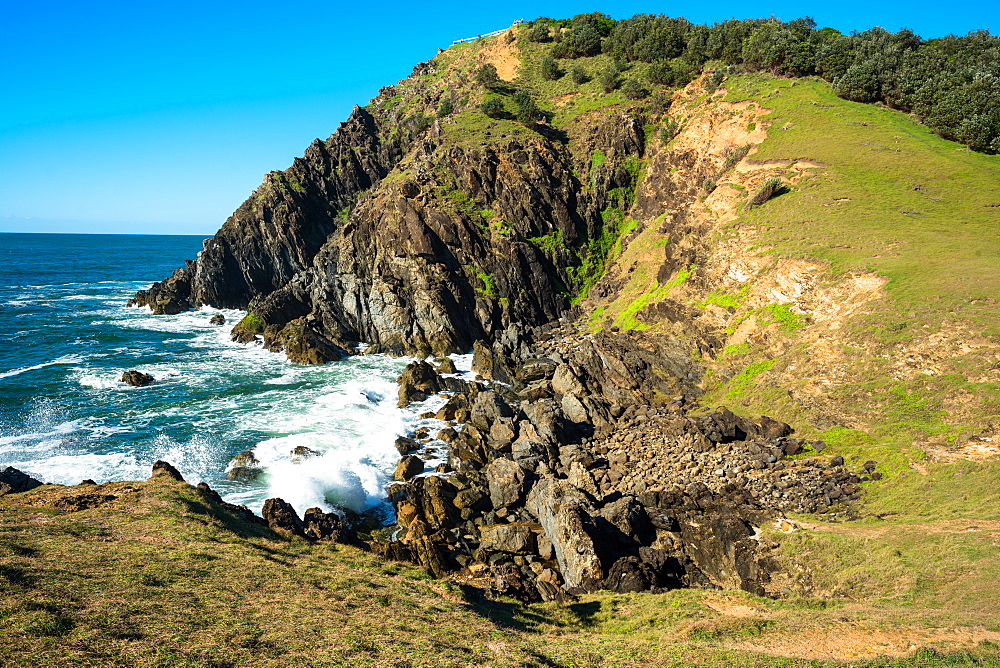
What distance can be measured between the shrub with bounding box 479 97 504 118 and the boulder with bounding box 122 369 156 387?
60374 mm

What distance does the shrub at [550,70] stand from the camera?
89706 mm

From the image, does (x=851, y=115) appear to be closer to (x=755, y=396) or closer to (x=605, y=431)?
(x=755, y=396)

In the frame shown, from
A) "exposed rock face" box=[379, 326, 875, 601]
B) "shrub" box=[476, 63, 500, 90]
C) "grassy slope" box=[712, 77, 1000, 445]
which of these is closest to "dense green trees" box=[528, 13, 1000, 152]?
"grassy slope" box=[712, 77, 1000, 445]

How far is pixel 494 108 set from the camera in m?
79.4

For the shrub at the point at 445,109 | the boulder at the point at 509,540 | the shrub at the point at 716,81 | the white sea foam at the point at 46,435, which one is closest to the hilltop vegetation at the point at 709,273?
the shrub at the point at 445,109

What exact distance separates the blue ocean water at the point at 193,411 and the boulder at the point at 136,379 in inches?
25.1

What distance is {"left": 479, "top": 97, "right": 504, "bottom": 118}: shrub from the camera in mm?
79312

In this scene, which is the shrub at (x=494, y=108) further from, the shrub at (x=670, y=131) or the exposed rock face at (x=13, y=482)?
the exposed rock face at (x=13, y=482)

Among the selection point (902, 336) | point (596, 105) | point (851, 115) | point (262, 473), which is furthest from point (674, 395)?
point (596, 105)

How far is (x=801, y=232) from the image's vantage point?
1729 inches

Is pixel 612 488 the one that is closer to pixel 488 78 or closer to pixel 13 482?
pixel 13 482

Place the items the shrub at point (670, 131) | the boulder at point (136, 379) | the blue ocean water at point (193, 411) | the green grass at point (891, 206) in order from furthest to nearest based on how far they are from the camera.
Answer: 1. the shrub at point (670, 131)
2. the boulder at point (136, 379)
3. the green grass at point (891, 206)
4. the blue ocean water at point (193, 411)

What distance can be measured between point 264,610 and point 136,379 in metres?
45.4

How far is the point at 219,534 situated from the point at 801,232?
4836 centimetres
